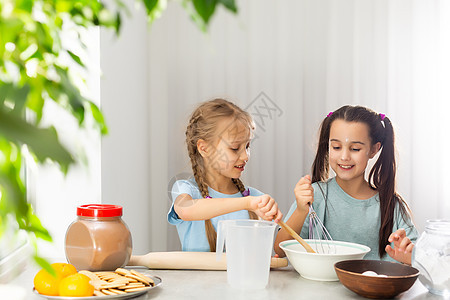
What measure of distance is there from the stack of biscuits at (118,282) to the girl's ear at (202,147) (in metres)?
0.74

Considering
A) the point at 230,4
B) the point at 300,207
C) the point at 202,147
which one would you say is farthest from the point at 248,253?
the point at 230,4

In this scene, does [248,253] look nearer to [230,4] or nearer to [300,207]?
[300,207]

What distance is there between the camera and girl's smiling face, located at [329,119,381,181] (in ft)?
5.78

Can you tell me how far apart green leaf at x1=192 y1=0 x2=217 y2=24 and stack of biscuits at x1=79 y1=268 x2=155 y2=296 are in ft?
2.86

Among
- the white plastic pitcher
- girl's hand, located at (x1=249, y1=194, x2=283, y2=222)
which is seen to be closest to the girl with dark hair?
girl's hand, located at (x1=249, y1=194, x2=283, y2=222)

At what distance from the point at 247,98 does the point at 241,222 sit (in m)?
1.50

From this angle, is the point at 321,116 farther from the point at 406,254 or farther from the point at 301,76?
the point at 406,254

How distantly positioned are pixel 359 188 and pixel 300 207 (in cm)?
38

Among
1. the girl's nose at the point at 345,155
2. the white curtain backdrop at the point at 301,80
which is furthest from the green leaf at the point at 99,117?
the white curtain backdrop at the point at 301,80

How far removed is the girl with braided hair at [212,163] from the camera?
1.72 meters

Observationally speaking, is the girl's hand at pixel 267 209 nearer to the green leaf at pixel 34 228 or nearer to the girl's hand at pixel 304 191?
the girl's hand at pixel 304 191

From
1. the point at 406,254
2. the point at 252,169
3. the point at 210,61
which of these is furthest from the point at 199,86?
the point at 406,254

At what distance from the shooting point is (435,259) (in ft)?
3.53

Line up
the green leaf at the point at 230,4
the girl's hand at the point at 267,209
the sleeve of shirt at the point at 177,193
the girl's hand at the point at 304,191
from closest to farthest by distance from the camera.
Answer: the green leaf at the point at 230,4
the girl's hand at the point at 267,209
the girl's hand at the point at 304,191
the sleeve of shirt at the point at 177,193
